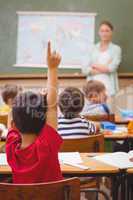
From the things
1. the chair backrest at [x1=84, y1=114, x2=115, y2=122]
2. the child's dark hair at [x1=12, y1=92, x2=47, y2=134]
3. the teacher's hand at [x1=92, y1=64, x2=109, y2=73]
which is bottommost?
the chair backrest at [x1=84, y1=114, x2=115, y2=122]

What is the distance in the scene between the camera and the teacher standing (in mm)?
6246

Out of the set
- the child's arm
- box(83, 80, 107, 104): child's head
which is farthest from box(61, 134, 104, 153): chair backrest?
box(83, 80, 107, 104): child's head

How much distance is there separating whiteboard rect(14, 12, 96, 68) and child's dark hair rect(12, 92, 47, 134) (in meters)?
4.46

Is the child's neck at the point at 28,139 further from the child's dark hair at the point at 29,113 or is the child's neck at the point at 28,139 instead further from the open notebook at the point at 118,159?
the open notebook at the point at 118,159

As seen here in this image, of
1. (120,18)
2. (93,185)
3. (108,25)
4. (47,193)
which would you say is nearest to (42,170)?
(47,193)

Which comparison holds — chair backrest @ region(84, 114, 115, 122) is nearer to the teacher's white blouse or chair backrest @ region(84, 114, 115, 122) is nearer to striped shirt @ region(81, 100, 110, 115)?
striped shirt @ region(81, 100, 110, 115)

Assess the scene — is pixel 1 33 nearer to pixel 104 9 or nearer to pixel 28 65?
pixel 28 65

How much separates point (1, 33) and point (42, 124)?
463 centimetres

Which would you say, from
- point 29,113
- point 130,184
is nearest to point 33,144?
point 29,113

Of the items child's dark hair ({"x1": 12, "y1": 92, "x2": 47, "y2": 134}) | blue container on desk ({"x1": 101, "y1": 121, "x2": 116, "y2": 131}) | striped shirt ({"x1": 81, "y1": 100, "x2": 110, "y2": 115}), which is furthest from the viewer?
striped shirt ({"x1": 81, "y1": 100, "x2": 110, "y2": 115})

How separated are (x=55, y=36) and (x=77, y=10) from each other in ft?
1.57

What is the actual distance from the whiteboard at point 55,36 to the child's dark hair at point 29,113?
14.6 feet

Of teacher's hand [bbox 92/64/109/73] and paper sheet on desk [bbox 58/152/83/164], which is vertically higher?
teacher's hand [bbox 92/64/109/73]

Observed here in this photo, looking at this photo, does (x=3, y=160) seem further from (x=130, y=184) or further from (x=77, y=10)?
(x=77, y=10)
